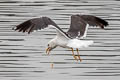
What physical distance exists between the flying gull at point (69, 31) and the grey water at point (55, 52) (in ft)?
1.55

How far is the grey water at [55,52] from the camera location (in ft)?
41.2

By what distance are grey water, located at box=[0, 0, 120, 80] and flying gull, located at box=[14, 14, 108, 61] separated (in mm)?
472

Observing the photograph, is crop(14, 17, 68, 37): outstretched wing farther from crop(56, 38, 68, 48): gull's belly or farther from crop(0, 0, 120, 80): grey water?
crop(0, 0, 120, 80): grey water

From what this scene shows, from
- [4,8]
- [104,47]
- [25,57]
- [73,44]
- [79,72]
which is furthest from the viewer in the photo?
[4,8]

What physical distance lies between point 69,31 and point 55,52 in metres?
1.89

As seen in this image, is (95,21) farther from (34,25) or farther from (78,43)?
(34,25)

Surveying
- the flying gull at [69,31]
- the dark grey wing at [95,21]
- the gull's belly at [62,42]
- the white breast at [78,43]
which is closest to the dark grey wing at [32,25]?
the flying gull at [69,31]

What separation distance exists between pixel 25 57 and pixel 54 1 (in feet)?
24.9

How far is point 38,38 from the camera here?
51.1ft

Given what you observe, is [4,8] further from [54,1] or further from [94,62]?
[94,62]

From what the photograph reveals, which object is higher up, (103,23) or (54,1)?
(103,23)

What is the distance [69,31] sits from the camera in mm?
12539

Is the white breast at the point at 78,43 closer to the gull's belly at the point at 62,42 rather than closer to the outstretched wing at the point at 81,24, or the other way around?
the gull's belly at the point at 62,42

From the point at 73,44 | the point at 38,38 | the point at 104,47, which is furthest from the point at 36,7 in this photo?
the point at 73,44
